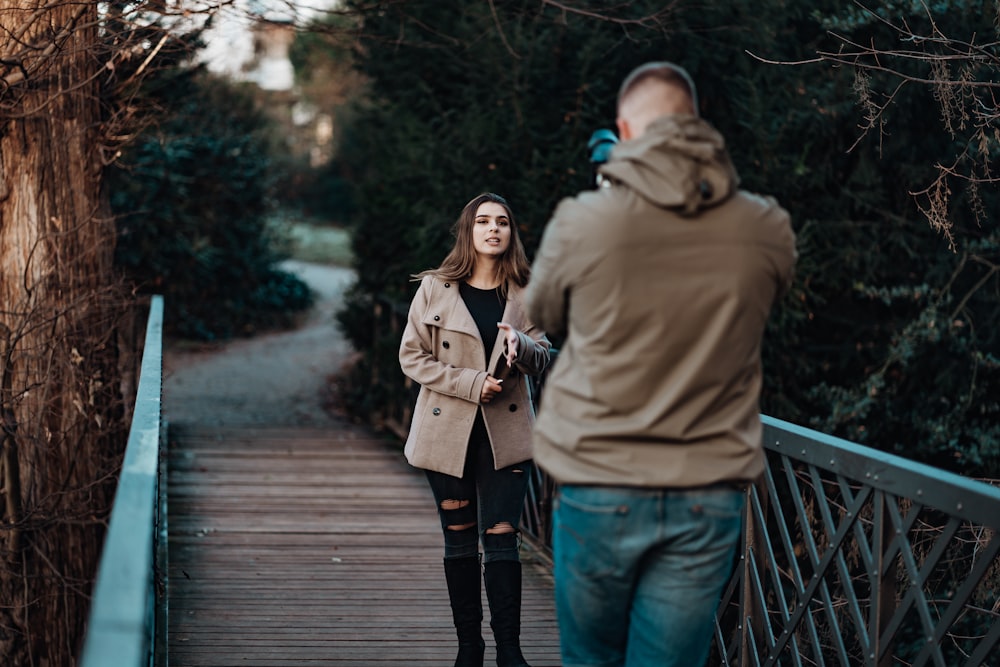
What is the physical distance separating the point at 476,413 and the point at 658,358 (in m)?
1.65

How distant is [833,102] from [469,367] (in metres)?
5.15

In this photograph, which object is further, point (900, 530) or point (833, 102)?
point (833, 102)

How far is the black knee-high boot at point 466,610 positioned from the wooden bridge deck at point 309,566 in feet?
2.35

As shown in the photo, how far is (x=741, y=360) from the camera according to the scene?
7.94 ft

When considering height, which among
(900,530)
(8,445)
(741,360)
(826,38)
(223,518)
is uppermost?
(826,38)

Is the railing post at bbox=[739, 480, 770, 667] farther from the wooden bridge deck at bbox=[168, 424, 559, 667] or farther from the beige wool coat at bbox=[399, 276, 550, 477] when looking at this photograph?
the wooden bridge deck at bbox=[168, 424, 559, 667]

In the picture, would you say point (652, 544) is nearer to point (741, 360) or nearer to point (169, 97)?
point (741, 360)

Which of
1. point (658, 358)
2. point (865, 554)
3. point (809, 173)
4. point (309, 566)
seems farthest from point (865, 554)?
point (809, 173)

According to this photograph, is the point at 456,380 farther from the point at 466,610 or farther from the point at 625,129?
the point at 625,129

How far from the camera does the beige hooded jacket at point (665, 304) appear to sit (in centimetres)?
234

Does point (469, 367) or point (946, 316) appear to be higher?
point (469, 367)

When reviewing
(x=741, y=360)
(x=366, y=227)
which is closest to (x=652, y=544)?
(x=741, y=360)

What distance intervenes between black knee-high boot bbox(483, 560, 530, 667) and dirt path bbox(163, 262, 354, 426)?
20.6 feet

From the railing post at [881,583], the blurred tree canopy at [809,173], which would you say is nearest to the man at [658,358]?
the railing post at [881,583]
